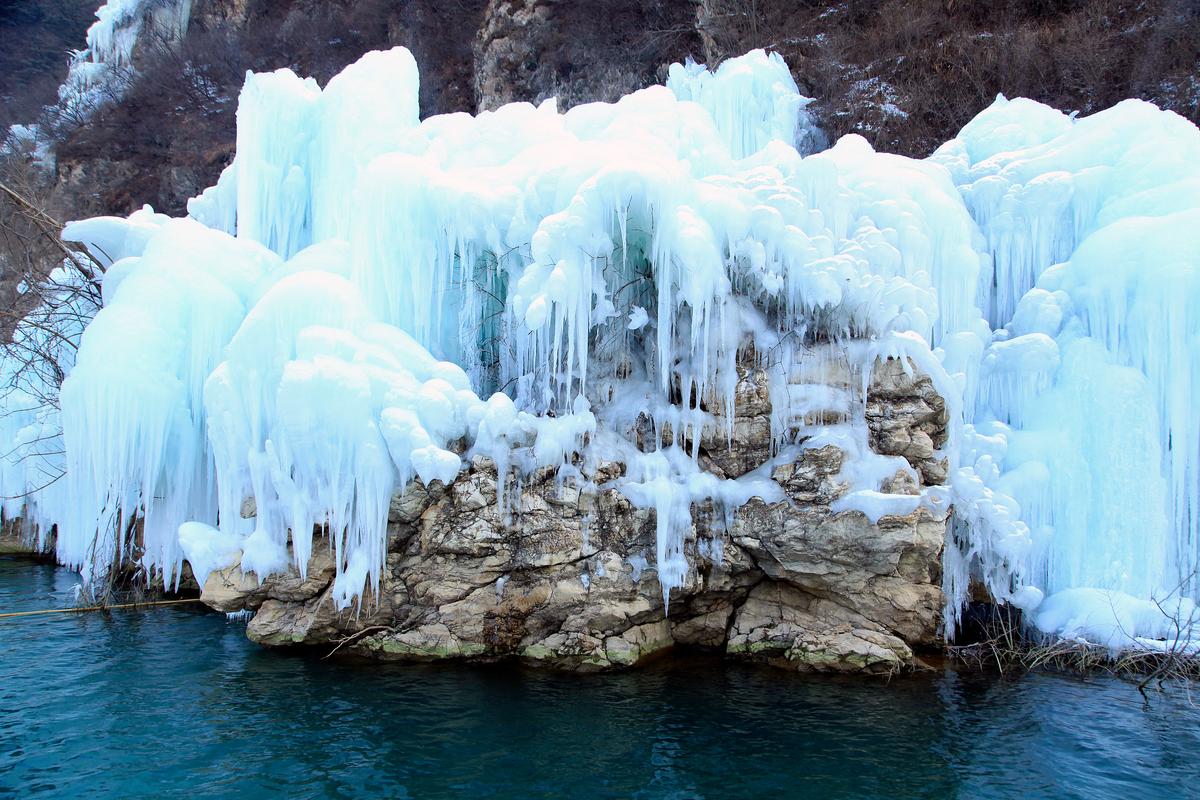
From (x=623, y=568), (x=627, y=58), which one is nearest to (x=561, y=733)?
(x=623, y=568)

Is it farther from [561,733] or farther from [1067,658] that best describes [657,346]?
[1067,658]

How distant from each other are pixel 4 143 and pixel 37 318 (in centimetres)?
1624

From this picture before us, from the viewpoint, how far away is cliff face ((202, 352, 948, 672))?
→ 6.65 m

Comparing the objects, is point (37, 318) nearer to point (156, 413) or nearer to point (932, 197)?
point (156, 413)

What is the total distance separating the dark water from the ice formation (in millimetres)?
927

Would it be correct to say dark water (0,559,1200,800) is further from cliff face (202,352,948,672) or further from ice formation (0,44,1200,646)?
ice formation (0,44,1200,646)

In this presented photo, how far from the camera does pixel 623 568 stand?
6750 mm

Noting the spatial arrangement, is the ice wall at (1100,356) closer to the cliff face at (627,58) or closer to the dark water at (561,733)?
the dark water at (561,733)

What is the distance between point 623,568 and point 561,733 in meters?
1.68

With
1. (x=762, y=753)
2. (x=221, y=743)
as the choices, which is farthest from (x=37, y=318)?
(x=762, y=753)

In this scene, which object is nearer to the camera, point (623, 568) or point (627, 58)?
point (623, 568)

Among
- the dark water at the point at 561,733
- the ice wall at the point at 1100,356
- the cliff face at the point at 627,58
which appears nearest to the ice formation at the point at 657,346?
the ice wall at the point at 1100,356

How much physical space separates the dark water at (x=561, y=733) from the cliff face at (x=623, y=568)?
0.29 metres

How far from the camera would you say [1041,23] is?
12.3m
